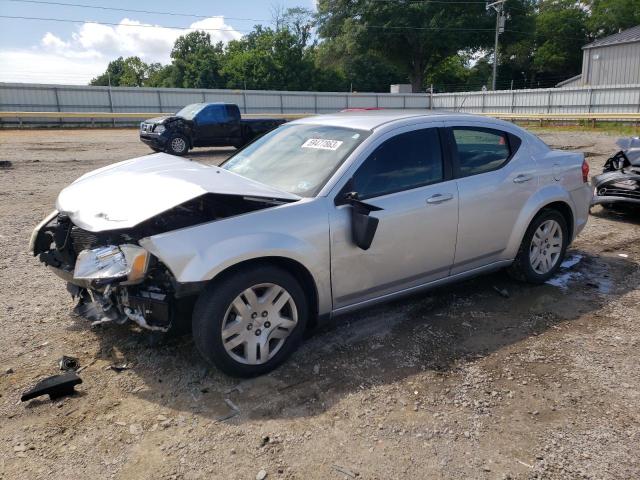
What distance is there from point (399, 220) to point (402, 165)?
47 centimetres

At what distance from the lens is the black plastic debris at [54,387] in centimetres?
309

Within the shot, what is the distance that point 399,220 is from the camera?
12.3 ft

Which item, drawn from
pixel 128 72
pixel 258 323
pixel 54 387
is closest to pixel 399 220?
pixel 258 323

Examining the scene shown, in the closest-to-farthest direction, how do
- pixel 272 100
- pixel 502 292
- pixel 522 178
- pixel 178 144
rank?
pixel 522 178, pixel 502 292, pixel 178 144, pixel 272 100

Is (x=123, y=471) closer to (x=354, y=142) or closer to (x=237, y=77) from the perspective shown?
(x=354, y=142)

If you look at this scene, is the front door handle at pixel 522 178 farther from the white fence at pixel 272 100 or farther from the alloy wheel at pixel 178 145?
the white fence at pixel 272 100

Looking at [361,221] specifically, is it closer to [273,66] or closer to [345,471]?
[345,471]

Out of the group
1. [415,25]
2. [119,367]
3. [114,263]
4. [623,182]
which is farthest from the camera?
[415,25]

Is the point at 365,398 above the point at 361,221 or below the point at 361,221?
below

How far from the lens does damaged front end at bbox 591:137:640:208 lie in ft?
23.4

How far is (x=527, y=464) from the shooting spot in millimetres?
2609

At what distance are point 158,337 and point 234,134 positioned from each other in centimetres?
1413

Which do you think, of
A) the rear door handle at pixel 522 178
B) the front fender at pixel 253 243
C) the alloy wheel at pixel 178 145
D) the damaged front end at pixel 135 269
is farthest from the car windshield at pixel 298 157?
the alloy wheel at pixel 178 145

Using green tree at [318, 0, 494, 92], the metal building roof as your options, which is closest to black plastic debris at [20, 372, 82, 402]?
the metal building roof
